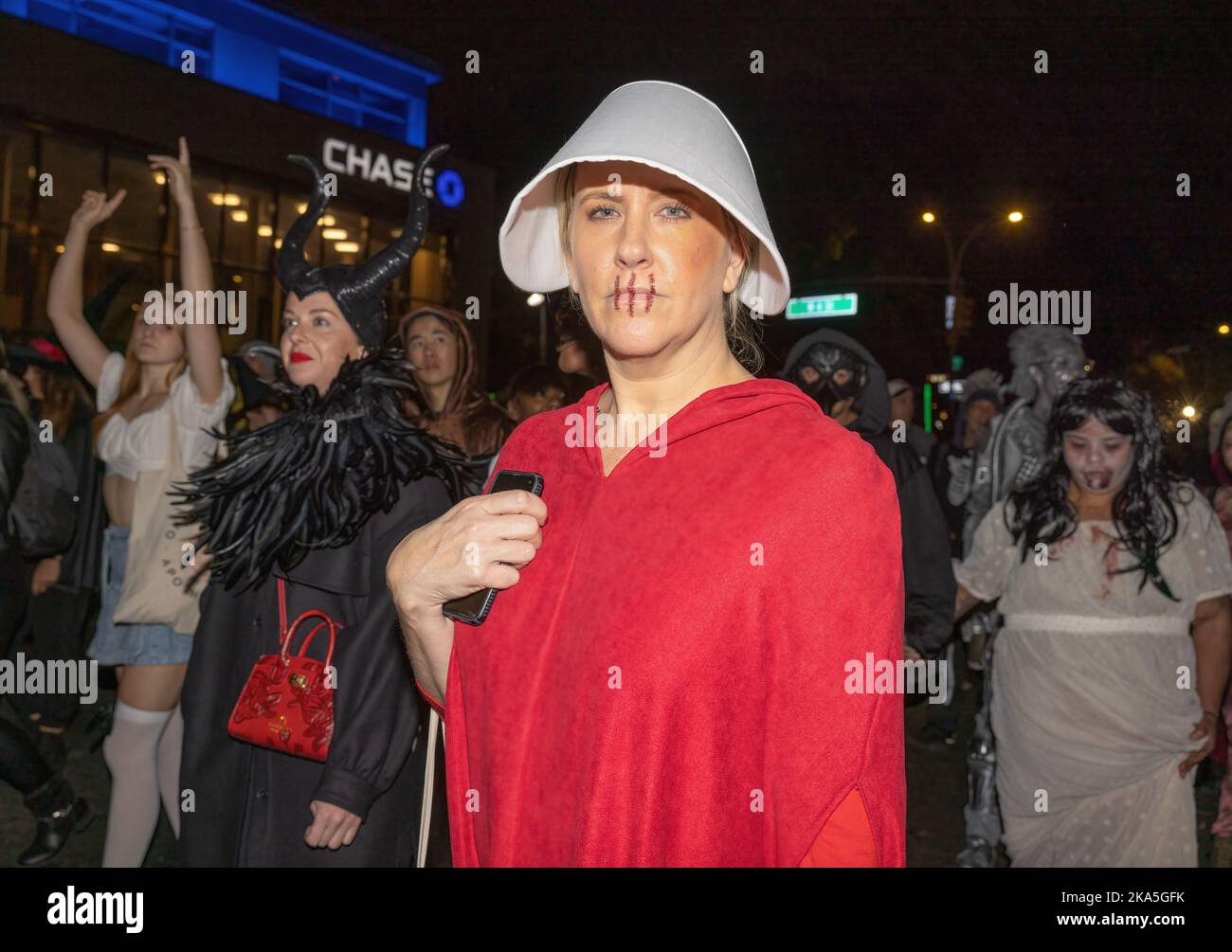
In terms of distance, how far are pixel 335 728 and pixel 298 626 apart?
344 millimetres

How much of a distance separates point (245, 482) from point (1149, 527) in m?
3.40

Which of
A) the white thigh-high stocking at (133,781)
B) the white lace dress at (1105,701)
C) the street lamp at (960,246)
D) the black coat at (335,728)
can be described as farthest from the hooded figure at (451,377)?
the street lamp at (960,246)

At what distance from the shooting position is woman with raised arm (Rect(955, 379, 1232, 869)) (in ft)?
13.6

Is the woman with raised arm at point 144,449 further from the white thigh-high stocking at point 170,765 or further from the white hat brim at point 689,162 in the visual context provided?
the white hat brim at point 689,162

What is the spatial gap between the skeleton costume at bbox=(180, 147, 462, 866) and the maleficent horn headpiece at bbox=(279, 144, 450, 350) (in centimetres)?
13

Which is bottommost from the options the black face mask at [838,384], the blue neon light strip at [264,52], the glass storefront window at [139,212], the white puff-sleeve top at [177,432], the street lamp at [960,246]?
the white puff-sleeve top at [177,432]

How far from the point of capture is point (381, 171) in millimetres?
24219

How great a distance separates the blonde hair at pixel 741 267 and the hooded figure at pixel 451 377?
354 centimetres

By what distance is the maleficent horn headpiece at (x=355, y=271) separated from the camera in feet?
11.5

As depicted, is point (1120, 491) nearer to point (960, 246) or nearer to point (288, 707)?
point (288, 707)

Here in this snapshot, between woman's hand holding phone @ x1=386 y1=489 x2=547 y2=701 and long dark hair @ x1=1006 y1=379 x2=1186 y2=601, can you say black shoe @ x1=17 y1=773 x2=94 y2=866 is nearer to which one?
woman's hand holding phone @ x1=386 y1=489 x2=547 y2=701

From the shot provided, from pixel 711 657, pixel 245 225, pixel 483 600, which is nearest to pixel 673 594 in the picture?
pixel 711 657

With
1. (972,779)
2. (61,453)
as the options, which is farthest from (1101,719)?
(61,453)

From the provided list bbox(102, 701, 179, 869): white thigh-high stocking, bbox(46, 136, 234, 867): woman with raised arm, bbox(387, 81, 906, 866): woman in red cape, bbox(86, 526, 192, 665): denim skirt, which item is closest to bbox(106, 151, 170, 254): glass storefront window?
bbox(46, 136, 234, 867): woman with raised arm
